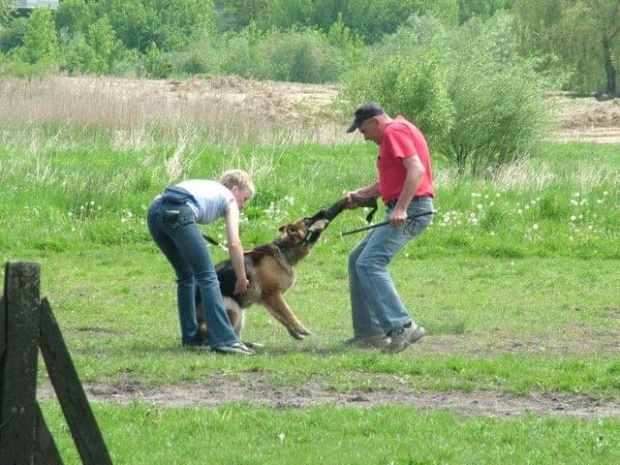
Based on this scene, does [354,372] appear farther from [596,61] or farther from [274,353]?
[596,61]

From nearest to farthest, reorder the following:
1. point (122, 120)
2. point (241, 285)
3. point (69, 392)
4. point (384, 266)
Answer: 1. point (69, 392)
2. point (241, 285)
3. point (384, 266)
4. point (122, 120)

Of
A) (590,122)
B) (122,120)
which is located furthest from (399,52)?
(590,122)

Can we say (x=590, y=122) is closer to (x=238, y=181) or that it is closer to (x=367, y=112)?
(x=367, y=112)

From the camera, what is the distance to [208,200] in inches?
390

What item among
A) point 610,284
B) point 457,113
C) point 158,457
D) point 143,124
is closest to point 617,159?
point 457,113

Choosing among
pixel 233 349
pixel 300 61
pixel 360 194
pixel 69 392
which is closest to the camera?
pixel 69 392

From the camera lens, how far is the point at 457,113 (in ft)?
75.5

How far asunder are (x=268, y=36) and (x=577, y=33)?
34.9m

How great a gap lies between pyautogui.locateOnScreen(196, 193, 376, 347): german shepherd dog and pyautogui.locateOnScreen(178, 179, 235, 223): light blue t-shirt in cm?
89

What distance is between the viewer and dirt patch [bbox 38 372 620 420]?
812cm

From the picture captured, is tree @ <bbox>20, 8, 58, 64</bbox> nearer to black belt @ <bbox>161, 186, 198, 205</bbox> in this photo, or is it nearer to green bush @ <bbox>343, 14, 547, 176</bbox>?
green bush @ <bbox>343, 14, 547, 176</bbox>

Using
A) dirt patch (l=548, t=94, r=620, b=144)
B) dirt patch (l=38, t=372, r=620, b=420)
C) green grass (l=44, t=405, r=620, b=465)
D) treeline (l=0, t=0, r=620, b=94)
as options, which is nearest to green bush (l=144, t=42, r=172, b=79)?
treeline (l=0, t=0, r=620, b=94)

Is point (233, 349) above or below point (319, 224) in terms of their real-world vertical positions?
below

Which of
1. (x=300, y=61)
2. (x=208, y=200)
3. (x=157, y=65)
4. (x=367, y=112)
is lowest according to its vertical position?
(x=157, y=65)
